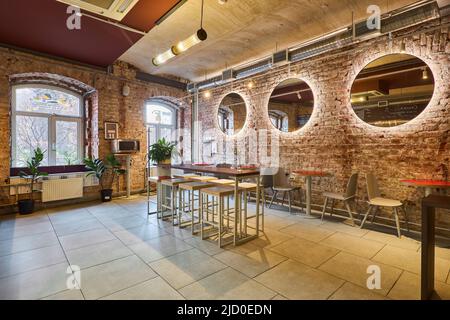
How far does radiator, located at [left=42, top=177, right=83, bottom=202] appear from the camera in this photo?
512cm

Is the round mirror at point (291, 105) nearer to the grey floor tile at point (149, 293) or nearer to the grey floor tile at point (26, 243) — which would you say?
the grey floor tile at point (149, 293)

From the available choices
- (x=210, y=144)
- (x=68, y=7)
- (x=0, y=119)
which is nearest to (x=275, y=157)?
(x=210, y=144)

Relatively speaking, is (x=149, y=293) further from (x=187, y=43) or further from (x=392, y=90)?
(x=392, y=90)

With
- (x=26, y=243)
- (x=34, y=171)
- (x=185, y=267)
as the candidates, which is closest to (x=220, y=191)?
(x=185, y=267)

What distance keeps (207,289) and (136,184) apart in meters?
5.09

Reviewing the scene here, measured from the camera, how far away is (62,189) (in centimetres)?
532

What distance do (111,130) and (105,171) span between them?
3.51 ft

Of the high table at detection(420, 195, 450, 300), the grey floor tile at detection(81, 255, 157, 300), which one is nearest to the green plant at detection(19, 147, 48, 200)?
the grey floor tile at detection(81, 255, 157, 300)

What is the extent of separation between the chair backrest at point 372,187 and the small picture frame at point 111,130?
578cm

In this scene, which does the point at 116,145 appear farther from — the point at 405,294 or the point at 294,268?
the point at 405,294

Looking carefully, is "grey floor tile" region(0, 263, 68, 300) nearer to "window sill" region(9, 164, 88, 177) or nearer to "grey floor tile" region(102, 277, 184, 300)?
"grey floor tile" region(102, 277, 184, 300)

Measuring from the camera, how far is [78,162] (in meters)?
6.11

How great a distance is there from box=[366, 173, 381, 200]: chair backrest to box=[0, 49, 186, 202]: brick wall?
18.3 feet
